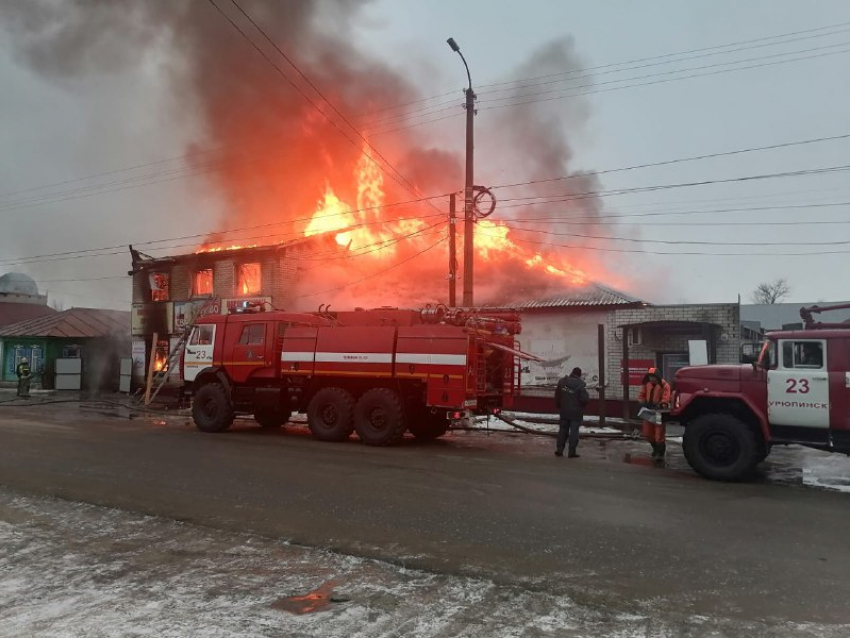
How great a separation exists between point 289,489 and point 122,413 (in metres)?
13.0

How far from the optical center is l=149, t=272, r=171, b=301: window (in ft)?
89.0

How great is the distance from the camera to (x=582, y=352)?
17.8 metres

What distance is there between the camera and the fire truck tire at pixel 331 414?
40.0 feet

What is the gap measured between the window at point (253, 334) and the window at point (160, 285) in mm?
14760

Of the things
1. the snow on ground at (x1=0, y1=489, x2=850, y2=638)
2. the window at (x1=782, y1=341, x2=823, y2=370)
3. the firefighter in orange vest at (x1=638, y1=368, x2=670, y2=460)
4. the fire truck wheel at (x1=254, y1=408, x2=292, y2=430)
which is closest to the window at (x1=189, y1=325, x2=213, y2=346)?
the fire truck wheel at (x1=254, y1=408, x2=292, y2=430)

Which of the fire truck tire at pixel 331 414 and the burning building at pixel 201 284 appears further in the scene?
the burning building at pixel 201 284

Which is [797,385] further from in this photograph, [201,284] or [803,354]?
[201,284]

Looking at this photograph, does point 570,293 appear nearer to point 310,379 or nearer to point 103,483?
point 310,379

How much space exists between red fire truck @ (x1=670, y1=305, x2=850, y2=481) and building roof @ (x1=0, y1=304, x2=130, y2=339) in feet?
93.1

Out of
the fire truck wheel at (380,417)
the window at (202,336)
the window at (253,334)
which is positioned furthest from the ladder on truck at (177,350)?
the fire truck wheel at (380,417)

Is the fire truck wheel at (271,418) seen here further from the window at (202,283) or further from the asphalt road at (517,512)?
the window at (202,283)

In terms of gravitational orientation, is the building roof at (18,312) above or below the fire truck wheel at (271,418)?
above

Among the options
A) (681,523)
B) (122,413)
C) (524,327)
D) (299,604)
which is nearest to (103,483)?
(299,604)

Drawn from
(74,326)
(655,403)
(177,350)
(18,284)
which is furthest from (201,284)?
(18,284)
